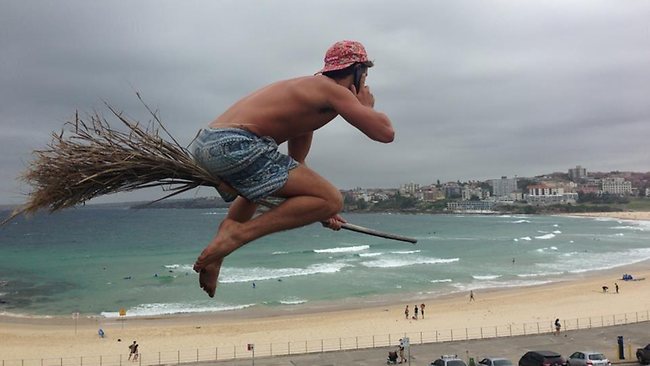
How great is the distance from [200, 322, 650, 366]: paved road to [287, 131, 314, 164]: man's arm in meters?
13.5

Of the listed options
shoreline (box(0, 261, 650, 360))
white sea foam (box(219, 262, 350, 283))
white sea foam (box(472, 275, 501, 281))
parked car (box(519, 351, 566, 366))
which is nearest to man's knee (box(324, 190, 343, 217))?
parked car (box(519, 351, 566, 366))

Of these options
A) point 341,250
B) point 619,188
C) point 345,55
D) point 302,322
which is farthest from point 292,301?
point 619,188

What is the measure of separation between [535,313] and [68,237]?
8818cm

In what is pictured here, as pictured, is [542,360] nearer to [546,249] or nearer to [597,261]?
[597,261]

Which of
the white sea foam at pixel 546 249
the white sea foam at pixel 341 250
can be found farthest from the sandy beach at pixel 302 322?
the white sea foam at pixel 341 250

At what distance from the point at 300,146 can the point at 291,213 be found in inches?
24.5

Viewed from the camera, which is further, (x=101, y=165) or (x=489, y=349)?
(x=489, y=349)

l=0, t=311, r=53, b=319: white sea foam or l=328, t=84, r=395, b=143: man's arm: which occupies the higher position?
l=328, t=84, r=395, b=143: man's arm

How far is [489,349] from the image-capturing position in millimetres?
17453

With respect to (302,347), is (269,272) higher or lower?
higher

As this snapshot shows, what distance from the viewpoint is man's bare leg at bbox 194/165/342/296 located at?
319cm

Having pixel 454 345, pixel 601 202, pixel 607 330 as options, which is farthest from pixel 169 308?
pixel 601 202

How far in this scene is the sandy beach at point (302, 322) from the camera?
22.8 metres

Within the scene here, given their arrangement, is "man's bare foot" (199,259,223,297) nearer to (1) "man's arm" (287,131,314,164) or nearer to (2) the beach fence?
(1) "man's arm" (287,131,314,164)
